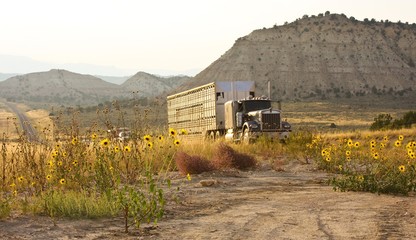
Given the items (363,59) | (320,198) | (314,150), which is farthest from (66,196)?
(363,59)

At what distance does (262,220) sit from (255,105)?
19.7 meters

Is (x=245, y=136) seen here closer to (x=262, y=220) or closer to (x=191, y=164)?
(x=191, y=164)

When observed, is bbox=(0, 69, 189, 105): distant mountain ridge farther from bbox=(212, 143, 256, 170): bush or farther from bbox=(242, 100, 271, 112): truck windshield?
bbox=(212, 143, 256, 170): bush

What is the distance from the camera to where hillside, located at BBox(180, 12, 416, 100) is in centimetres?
9125

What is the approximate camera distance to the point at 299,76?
93688 millimetres

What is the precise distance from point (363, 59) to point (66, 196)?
3738 inches

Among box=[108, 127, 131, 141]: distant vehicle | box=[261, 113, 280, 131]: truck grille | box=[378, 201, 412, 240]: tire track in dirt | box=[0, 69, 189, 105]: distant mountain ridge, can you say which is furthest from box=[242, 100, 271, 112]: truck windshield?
box=[0, 69, 189, 105]: distant mountain ridge

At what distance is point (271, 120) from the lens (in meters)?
25.7

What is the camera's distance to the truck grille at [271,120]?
25484 mm

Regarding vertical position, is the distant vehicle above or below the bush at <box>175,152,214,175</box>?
above

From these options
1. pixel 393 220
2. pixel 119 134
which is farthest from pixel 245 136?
pixel 393 220

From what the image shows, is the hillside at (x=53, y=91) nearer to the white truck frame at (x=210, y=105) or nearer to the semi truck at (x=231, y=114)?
the white truck frame at (x=210, y=105)

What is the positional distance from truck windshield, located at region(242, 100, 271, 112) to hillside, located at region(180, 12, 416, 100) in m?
60.5

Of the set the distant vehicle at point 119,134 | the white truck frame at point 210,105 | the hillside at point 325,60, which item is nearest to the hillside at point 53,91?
the hillside at point 325,60
